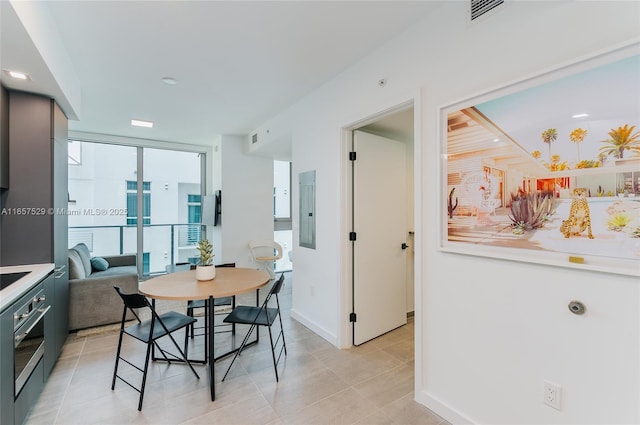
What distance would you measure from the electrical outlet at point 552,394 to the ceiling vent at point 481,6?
2039mm

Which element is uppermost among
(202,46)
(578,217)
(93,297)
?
(202,46)

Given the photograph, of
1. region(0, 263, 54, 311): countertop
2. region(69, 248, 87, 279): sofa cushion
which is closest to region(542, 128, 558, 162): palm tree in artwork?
region(0, 263, 54, 311): countertop

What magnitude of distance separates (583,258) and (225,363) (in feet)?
8.81

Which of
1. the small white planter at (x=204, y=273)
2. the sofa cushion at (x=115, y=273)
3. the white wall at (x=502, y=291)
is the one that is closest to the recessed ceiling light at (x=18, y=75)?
the small white planter at (x=204, y=273)

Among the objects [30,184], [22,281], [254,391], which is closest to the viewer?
[22,281]

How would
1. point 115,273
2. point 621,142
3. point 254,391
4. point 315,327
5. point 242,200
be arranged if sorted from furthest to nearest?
point 242,200, point 115,273, point 315,327, point 254,391, point 621,142

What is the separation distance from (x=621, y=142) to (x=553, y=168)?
0.83 ft

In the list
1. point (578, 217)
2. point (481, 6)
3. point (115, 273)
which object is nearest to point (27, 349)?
point (115, 273)

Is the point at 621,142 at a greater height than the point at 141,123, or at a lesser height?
lesser

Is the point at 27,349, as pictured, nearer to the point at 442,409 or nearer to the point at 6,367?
the point at 6,367

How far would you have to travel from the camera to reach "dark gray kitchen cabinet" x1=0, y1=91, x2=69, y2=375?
230 centimetres

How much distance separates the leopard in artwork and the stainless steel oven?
303 cm

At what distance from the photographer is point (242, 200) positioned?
5602mm

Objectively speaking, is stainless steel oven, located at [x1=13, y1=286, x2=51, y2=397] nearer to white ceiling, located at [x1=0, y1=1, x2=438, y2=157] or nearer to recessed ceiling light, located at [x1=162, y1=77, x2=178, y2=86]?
white ceiling, located at [x1=0, y1=1, x2=438, y2=157]
